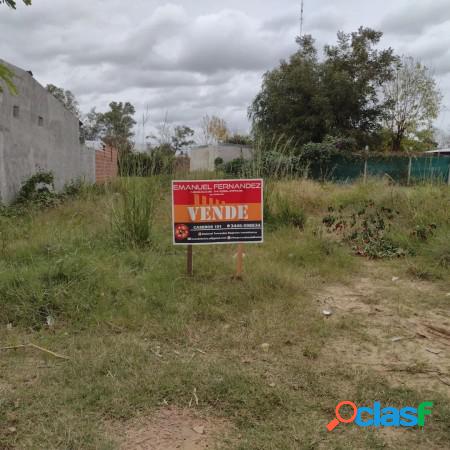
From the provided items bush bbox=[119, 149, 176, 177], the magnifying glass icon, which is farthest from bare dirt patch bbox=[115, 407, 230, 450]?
bush bbox=[119, 149, 176, 177]

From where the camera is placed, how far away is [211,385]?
2.41 metres

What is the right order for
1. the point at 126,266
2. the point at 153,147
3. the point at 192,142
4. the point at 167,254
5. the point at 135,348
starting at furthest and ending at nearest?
the point at 192,142, the point at 153,147, the point at 167,254, the point at 126,266, the point at 135,348

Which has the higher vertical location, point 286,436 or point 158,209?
point 158,209

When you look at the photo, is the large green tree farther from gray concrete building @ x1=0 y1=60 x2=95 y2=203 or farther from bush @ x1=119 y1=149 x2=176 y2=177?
bush @ x1=119 y1=149 x2=176 y2=177

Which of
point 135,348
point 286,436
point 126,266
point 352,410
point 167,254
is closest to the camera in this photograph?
point 286,436

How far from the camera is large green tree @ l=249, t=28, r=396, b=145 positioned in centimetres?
2178

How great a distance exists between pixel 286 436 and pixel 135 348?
1.27 metres

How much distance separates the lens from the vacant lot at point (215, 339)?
2.08m

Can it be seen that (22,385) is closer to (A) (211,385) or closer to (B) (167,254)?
(A) (211,385)

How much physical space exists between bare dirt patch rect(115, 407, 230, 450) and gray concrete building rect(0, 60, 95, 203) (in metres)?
4.66

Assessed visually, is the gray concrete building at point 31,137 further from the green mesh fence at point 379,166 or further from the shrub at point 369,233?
the green mesh fence at point 379,166

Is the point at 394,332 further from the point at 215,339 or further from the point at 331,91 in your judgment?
the point at 331,91

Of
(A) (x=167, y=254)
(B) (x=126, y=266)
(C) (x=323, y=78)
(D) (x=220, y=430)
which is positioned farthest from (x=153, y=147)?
(C) (x=323, y=78)

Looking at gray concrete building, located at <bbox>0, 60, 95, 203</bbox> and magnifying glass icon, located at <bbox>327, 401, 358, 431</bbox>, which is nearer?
magnifying glass icon, located at <bbox>327, 401, 358, 431</bbox>
